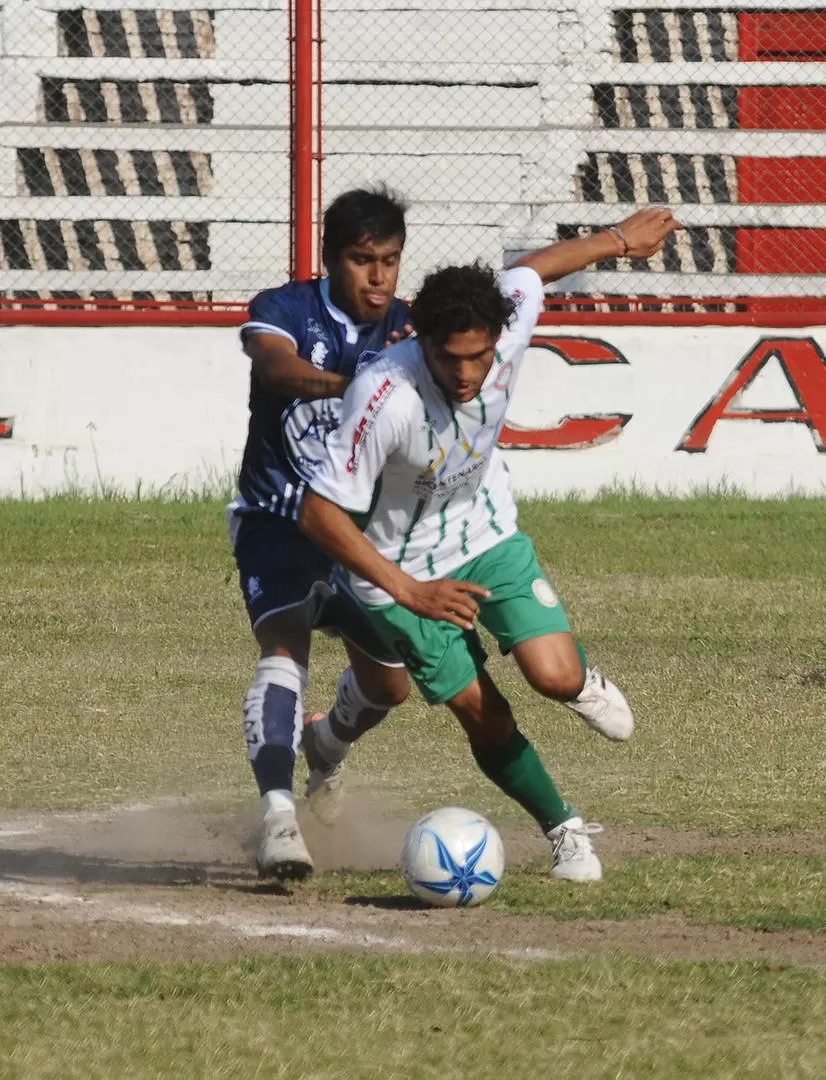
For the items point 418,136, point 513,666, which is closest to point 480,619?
point 513,666

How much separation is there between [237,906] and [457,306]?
1.75 m

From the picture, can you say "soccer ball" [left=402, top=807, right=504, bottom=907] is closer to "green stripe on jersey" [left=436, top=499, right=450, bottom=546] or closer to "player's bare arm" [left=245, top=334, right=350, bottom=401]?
"green stripe on jersey" [left=436, top=499, right=450, bottom=546]

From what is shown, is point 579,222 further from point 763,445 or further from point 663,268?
point 763,445

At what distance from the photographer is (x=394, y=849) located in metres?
6.17

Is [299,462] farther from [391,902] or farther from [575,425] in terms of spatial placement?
[575,425]

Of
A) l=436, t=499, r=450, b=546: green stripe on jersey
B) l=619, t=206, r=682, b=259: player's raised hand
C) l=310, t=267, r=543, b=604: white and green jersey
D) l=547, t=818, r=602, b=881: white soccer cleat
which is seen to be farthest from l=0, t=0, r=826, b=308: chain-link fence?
l=547, t=818, r=602, b=881: white soccer cleat

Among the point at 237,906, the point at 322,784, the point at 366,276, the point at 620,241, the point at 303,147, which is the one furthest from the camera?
the point at 303,147

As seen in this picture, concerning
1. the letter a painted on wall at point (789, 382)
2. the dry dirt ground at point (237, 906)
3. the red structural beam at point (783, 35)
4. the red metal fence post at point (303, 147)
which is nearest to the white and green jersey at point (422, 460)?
the dry dirt ground at point (237, 906)

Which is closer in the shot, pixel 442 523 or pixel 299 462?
pixel 442 523

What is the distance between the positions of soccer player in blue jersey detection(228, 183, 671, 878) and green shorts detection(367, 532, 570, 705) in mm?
251

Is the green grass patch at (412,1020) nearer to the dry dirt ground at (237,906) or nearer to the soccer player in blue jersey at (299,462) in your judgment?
the dry dirt ground at (237,906)

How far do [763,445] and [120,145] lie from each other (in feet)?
19.2

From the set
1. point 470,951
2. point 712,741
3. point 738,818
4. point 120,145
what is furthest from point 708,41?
point 470,951

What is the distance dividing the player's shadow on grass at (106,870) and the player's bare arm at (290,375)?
59.4 inches
